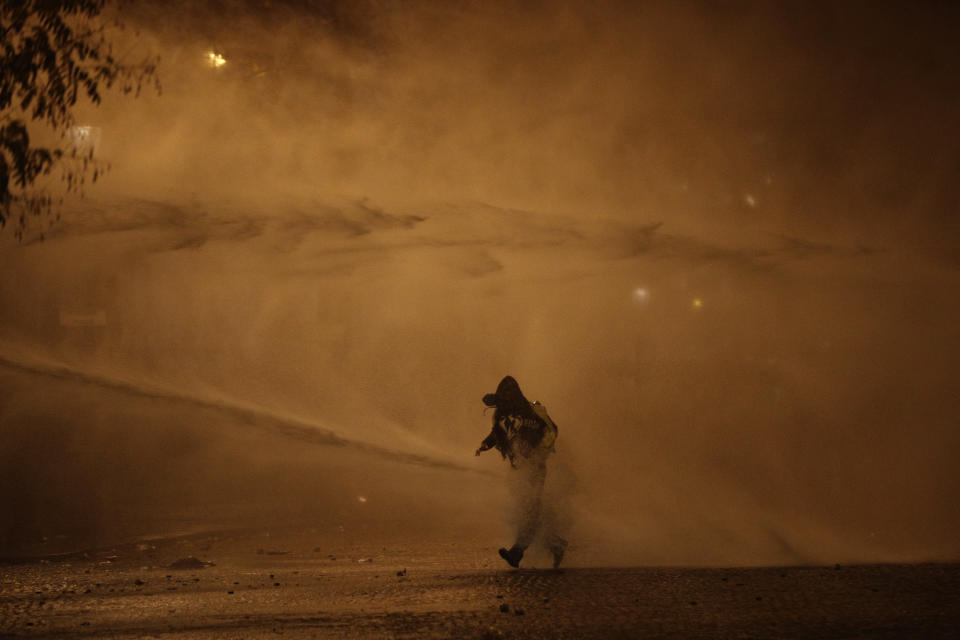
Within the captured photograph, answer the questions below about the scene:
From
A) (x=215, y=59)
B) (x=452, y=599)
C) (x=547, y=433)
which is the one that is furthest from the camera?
(x=215, y=59)

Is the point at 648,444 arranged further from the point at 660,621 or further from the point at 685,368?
the point at 660,621

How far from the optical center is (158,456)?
11797 millimetres

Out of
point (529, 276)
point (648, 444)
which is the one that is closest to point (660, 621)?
point (648, 444)

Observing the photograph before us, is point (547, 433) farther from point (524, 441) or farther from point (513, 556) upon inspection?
point (513, 556)

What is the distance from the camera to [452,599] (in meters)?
6.32

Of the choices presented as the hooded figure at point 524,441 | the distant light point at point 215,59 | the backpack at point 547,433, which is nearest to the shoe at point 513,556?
the hooded figure at point 524,441

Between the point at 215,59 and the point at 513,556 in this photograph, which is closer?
the point at 513,556

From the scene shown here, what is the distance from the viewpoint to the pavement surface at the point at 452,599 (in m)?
5.43

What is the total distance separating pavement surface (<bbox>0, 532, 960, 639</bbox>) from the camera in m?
5.43

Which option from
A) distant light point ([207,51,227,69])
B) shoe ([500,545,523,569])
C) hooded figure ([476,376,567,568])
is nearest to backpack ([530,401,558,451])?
hooded figure ([476,376,567,568])

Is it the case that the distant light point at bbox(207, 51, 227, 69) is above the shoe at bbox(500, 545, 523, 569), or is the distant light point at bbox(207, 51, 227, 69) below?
above

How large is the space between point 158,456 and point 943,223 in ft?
48.0

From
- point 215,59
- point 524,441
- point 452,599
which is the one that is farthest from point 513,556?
point 215,59

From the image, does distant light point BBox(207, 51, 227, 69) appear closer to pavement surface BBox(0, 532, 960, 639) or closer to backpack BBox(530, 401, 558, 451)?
pavement surface BBox(0, 532, 960, 639)
